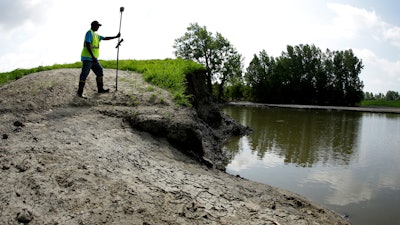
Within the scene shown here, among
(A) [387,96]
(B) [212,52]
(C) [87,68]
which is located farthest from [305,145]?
(A) [387,96]

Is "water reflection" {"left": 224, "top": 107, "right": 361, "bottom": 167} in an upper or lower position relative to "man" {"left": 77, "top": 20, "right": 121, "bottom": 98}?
lower

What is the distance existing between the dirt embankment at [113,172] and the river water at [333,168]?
1883 millimetres

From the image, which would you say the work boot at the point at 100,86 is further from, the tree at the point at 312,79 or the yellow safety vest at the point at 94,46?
the tree at the point at 312,79

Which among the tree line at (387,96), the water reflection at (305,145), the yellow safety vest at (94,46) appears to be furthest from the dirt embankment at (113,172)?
the tree line at (387,96)

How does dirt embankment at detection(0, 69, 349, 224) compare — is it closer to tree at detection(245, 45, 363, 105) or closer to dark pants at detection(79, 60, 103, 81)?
dark pants at detection(79, 60, 103, 81)

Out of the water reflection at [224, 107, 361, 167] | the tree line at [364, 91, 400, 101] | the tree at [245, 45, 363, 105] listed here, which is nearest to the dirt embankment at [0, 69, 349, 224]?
the water reflection at [224, 107, 361, 167]

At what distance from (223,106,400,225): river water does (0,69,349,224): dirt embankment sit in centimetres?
188

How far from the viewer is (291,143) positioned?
15.8m

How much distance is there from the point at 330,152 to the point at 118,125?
9.88 meters

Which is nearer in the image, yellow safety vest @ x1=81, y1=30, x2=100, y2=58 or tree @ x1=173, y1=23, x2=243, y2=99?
yellow safety vest @ x1=81, y1=30, x2=100, y2=58

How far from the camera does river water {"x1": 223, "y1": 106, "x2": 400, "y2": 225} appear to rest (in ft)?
25.8

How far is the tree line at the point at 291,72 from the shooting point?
59406 mm

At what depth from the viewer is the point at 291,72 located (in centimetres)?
6638

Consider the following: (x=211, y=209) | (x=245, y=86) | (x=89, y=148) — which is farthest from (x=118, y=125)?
(x=245, y=86)
